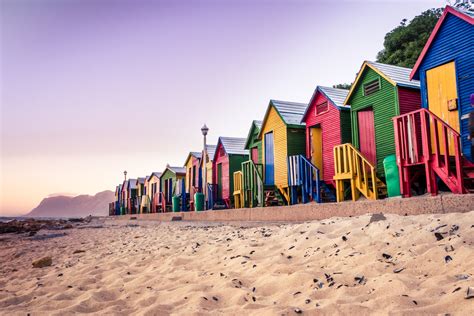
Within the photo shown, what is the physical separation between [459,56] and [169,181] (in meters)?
24.8

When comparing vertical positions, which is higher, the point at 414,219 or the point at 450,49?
the point at 450,49

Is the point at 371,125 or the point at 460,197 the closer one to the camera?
the point at 460,197

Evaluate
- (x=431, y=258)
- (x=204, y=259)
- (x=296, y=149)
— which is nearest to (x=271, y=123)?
(x=296, y=149)

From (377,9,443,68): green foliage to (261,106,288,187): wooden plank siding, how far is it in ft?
41.2

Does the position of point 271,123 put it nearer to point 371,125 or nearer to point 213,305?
point 371,125

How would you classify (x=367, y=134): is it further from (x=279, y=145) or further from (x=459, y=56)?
(x=279, y=145)

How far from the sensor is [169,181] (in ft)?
101

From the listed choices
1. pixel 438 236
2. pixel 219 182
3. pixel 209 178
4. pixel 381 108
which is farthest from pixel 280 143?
pixel 438 236

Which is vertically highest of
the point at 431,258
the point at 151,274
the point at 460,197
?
the point at 460,197

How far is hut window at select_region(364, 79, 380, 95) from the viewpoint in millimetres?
12062

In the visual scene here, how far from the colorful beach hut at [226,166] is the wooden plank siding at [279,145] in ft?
17.9

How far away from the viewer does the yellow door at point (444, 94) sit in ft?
30.1

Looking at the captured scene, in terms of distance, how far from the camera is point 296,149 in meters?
15.9

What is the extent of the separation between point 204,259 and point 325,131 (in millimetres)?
10300
